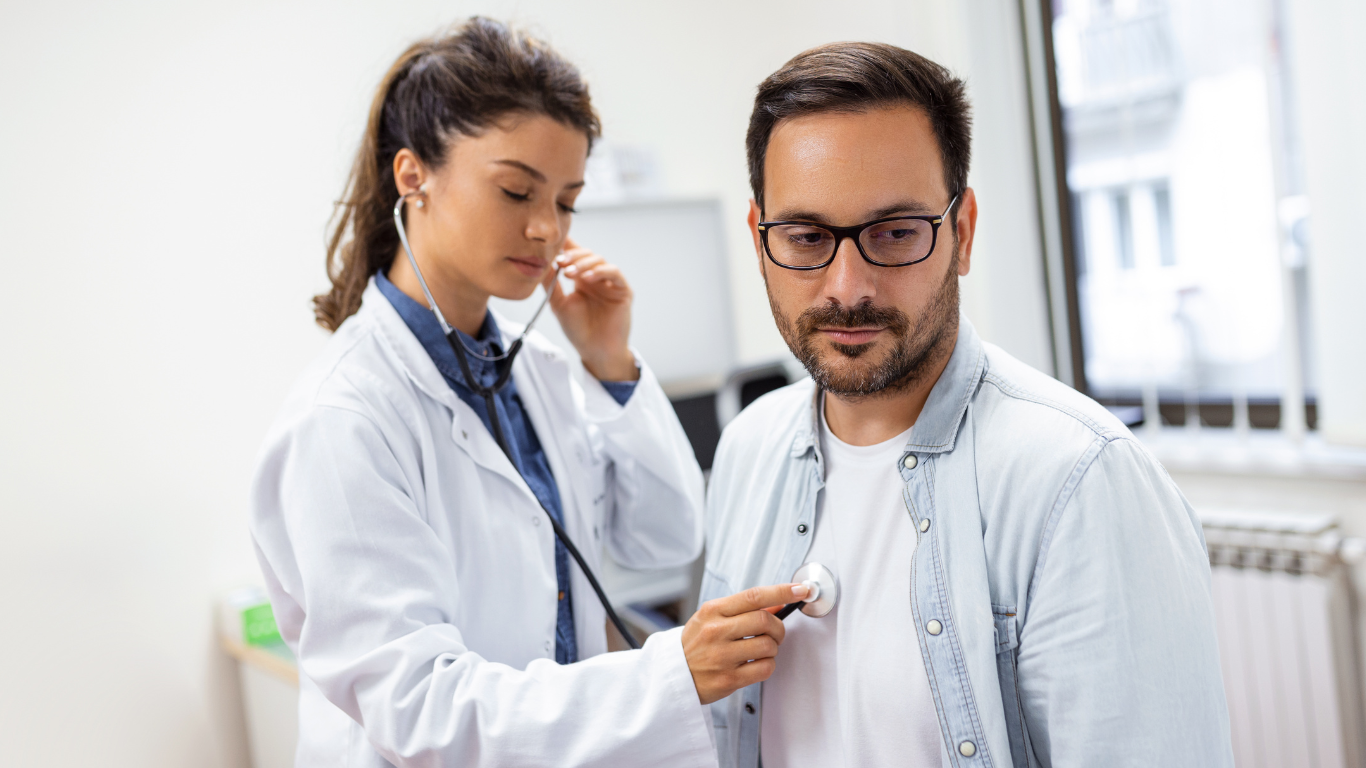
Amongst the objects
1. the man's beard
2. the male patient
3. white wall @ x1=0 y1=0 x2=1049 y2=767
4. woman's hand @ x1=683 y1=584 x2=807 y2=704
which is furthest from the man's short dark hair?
white wall @ x1=0 y1=0 x2=1049 y2=767

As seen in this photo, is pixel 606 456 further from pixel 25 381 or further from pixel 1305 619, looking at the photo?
Result: pixel 1305 619

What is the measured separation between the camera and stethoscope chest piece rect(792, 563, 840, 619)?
0.92m

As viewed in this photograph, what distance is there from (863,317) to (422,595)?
556mm

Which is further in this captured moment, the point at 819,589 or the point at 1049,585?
the point at 819,589

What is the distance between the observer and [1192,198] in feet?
7.13

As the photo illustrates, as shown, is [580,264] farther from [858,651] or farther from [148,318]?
[148,318]

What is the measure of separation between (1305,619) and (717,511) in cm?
144

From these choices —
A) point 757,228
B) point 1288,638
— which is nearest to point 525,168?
point 757,228

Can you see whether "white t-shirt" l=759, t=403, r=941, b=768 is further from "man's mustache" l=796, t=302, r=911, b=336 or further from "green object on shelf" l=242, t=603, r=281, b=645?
"green object on shelf" l=242, t=603, r=281, b=645

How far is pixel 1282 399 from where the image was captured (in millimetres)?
2146

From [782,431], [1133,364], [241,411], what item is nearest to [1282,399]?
[1133,364]

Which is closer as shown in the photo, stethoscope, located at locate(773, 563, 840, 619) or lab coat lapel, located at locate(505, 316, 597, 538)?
stethoscope, located at locate(773, 563, 840, 619)

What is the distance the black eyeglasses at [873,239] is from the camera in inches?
34.4

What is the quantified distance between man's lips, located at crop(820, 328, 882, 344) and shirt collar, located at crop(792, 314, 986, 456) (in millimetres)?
96
